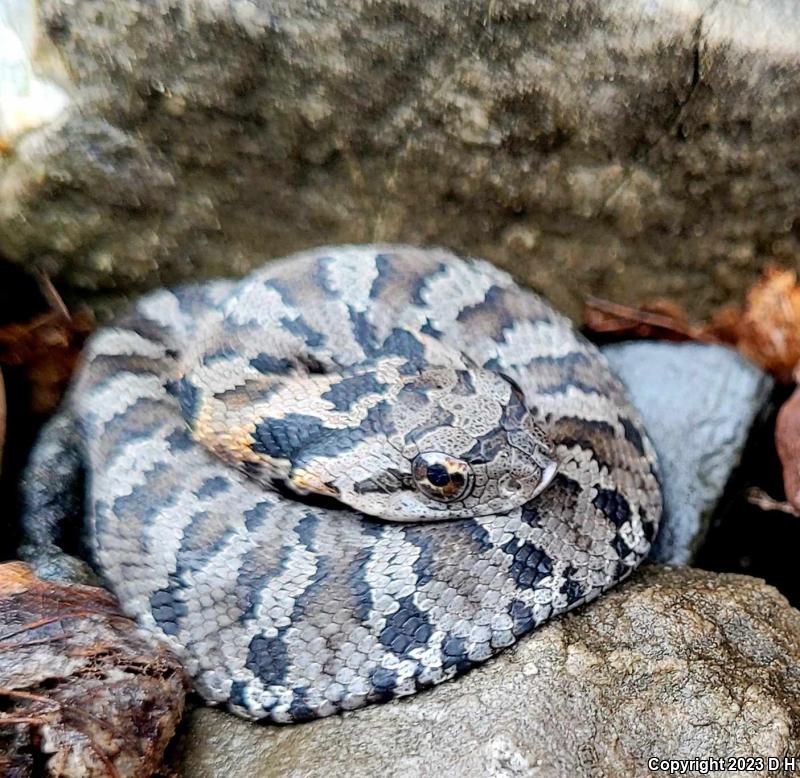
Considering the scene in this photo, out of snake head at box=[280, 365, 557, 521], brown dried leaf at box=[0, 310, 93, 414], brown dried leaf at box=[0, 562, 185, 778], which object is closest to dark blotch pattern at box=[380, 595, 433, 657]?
snake head at box=[280, 365, 557, 521]

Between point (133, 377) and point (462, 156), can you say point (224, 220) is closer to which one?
point (133, 377)

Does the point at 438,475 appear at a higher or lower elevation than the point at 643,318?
lower

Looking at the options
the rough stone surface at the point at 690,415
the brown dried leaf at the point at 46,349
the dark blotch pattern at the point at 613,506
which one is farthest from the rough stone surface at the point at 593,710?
the brown dried leaf at the point at 46,349

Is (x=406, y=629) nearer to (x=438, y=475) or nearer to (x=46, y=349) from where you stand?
(x=438, y=475)

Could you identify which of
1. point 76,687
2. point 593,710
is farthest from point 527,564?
point 76,687

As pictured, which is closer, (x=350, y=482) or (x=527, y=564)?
(x=527, y=564)

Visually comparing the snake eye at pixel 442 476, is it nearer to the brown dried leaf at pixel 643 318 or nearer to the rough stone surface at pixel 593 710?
the rough stone surface at pixel 593 710

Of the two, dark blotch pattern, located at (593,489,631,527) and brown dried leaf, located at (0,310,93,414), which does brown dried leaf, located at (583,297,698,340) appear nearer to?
dark blotch pattern, located at (593,489,631,527)
